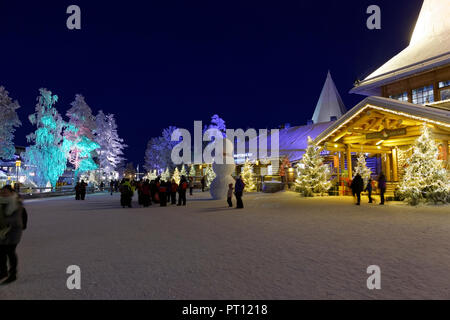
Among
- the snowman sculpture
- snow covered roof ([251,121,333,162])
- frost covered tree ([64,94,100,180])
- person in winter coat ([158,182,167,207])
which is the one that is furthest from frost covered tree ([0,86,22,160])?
snow covered roof ([251,121,333,162])

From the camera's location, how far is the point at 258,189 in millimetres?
30172

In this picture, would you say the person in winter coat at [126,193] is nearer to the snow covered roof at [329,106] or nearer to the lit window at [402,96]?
the lit window at [402,96]

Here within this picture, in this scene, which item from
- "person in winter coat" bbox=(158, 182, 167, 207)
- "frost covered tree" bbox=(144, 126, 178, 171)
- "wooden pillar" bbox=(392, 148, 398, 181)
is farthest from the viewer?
"frost covered tree" bbox=(144, 126, 178, 171)

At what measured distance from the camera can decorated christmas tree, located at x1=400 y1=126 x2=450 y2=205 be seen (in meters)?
12.1

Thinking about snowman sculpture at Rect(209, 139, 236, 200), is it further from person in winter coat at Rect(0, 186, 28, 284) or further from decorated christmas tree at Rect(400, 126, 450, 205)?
person in winter coat at Rect(0, 186, 28, 284)

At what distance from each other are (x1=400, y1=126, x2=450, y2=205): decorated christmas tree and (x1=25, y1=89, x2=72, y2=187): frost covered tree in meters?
29.3

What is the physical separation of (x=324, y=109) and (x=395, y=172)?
27904 mm

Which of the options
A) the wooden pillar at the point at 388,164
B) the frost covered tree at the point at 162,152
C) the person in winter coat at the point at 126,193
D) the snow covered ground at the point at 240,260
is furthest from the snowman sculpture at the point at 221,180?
the frost covered tree at the point at 162,152

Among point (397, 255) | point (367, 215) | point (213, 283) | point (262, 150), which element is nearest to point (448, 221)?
point (367, 215)

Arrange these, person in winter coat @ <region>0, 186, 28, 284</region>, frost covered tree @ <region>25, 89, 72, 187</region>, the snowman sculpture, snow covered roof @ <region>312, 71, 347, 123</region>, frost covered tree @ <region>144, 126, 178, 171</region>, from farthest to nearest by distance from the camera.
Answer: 1. frost covered tree @ <region>144, 126, 178, 171</region>
2. snow covered roof @ <region>312, 71, 347, 123</region>
3. frost covered tree @ <region>25, 89, 72, 187</region>
4. the snowman sculpture
5. person in winter coat @ <region>0, 186, 28, 284</region>

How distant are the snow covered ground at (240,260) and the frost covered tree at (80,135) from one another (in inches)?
1082

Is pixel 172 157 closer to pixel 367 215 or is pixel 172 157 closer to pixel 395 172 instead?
pixel 395 172

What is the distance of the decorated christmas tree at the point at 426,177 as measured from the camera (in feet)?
39.8

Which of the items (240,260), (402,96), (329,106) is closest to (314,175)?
(402,96)
